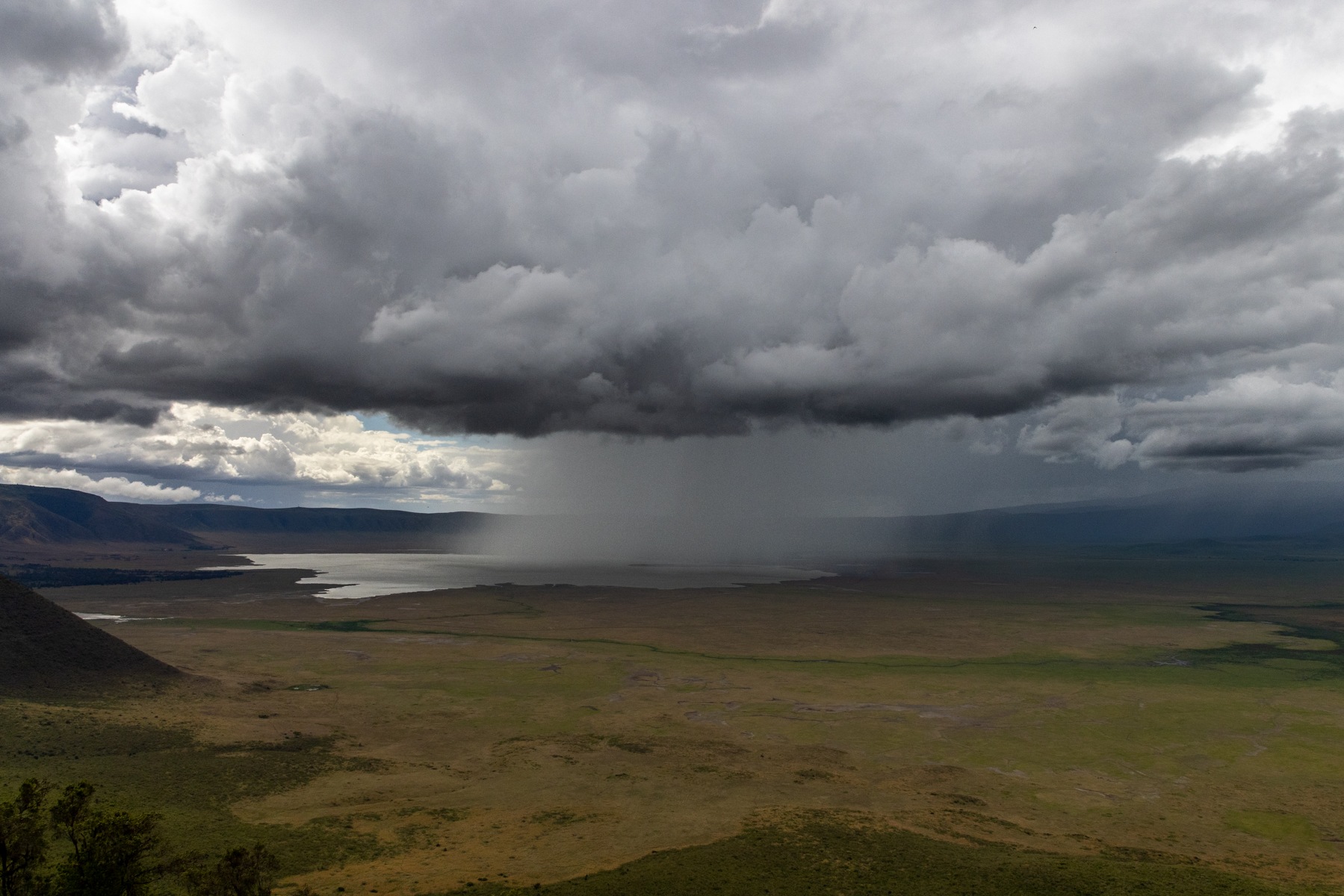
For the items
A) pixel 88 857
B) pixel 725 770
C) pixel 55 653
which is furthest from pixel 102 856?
pixel 55 653

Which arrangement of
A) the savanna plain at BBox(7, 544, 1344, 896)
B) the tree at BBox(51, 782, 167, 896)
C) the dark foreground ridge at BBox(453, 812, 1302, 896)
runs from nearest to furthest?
the tree at BBox(51, 782, 167, 896) → the dark foreground ridge at BBox(453, 812, 1302, 896) → the savanna plain at BBox(7, 544, 1344, 896)

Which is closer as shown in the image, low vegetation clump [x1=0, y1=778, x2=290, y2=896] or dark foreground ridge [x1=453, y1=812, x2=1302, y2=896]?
low vegetation clump [x1=0, y1=778, x2=290, y2=896]

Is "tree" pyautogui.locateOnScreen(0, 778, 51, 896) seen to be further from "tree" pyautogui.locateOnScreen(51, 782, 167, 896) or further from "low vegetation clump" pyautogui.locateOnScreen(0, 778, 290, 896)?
"tree" pyautogui.locateOnScreen(51, 782, 167, 896)

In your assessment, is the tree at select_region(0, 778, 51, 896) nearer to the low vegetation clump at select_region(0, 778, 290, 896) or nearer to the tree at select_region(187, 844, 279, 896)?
the low vegetation clump at select_region(0, 778, 290, 896)

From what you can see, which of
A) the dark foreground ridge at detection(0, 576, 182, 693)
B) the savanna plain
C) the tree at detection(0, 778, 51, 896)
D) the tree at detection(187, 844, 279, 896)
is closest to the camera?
the tree at detection(187, 844, 279, 896)

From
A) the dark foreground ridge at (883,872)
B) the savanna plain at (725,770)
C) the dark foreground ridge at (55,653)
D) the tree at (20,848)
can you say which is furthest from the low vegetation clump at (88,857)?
the dark foreground ridge at (55,653)

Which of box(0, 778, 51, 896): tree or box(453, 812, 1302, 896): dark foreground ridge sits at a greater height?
box(0, 778, 51, 896): tree

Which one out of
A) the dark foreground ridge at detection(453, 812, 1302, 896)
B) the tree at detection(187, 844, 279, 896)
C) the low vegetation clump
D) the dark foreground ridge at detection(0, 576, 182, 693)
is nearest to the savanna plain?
the dark foreground ridge at detection(453, 812, 1302, 896)

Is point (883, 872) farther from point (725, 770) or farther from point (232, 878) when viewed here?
point (232, 878)

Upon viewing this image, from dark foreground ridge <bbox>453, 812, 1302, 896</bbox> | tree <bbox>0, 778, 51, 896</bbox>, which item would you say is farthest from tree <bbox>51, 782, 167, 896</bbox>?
dark foreground ridge <bbox>453, 812, 1302, 896</bbox>
